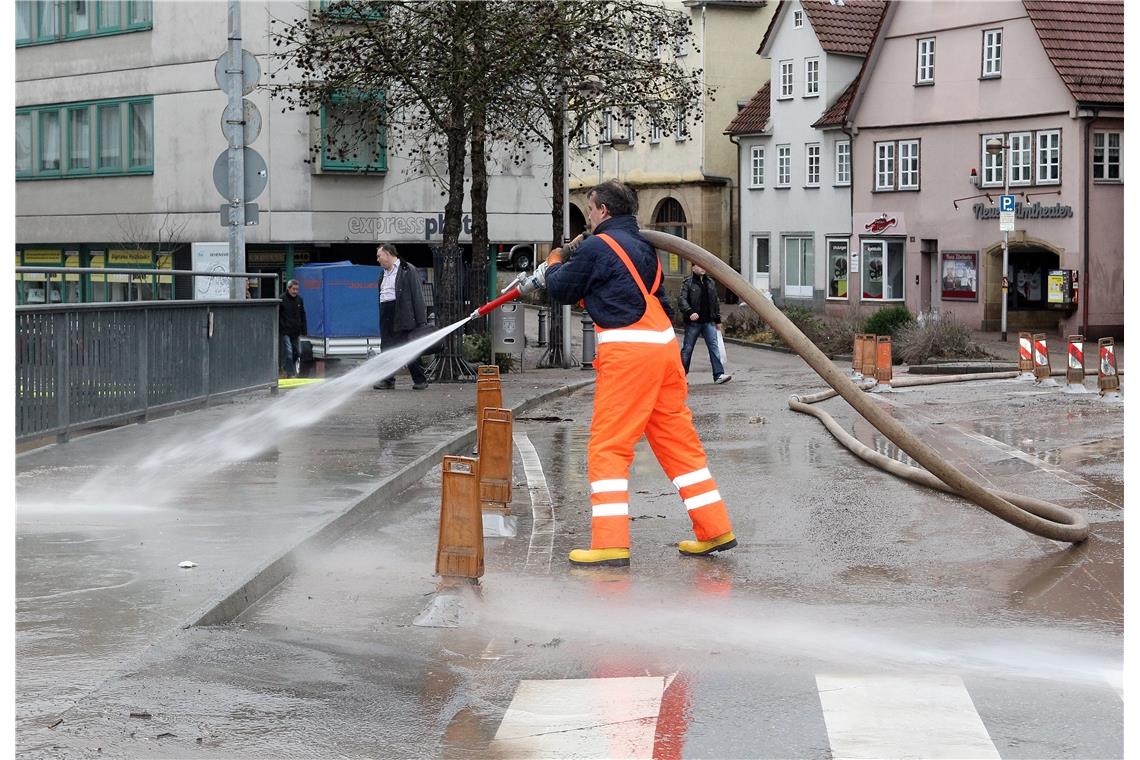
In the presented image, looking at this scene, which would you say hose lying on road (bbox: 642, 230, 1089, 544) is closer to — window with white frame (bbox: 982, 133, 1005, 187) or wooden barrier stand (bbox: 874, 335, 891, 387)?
wooden barrier stand (bbox: 874, 335, 891, 387)

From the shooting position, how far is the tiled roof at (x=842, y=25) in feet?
169

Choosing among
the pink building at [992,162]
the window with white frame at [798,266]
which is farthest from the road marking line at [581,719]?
the window with white frame at [798,266]

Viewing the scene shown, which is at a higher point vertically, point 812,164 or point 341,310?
point 812,164

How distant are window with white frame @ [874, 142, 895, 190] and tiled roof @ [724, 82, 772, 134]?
263 inches

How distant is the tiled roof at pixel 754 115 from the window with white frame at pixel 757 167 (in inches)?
30.9

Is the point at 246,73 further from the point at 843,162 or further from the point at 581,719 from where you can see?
the point at 843,162

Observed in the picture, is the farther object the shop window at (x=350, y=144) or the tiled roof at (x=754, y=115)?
the tiled roof at (x=754, y=115)

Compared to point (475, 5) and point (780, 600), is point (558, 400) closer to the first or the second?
point (475, 5)

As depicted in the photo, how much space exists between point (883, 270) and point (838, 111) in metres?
5.74

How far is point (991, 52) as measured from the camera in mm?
43906

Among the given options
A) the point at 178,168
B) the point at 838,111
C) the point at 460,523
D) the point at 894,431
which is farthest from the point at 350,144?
the point at 460,523

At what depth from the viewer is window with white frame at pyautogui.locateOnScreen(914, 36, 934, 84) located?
4600cm

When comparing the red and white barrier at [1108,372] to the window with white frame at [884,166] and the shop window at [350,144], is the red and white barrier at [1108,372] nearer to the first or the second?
the shop window at [350,144]
